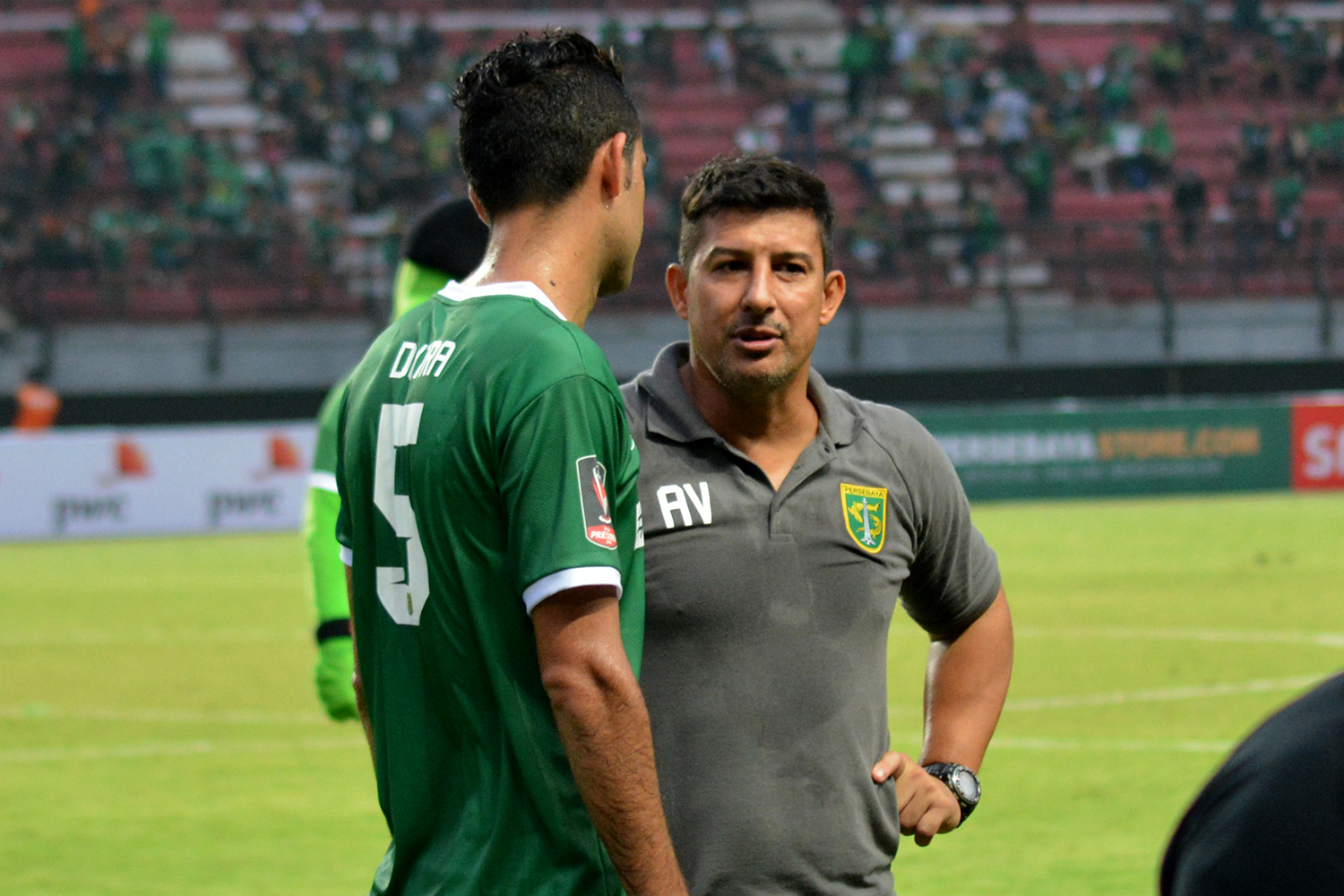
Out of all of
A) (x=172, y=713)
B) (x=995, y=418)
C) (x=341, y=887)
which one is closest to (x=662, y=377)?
(x=341, y=887)

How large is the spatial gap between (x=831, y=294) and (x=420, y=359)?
3.41 ft

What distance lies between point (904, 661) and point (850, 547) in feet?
29.8

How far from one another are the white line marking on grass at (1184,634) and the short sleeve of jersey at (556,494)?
1031cm

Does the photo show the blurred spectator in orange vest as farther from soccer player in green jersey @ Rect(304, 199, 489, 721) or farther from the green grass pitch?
soccer player in green jersey @ Rect(304, 199, 489, 721)

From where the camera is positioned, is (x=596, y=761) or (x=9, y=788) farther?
(x=9, y=788)

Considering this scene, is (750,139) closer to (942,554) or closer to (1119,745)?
(1119,745)

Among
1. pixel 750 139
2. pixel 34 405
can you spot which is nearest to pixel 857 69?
pixel 750 139

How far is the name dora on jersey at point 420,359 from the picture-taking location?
2.72 m

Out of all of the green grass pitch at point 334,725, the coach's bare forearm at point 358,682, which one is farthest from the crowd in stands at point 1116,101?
the coach's bare forearm at point 358,682

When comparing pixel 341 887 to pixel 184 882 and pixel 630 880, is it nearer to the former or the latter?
pixel 184 882

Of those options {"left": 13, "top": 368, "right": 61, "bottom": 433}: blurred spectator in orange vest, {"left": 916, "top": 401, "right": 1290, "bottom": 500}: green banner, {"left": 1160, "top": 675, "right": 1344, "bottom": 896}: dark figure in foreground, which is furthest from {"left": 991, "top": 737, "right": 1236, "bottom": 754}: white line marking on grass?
{"left": 13, "top": 368, "right": 61, "bottom": 433}: blurred spectator in orange vest

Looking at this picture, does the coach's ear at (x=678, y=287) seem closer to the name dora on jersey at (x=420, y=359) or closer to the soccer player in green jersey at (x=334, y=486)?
the name dora on jersey at (x=420, y=359)

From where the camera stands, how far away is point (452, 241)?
17.7 ft

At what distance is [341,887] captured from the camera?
22.5ft
